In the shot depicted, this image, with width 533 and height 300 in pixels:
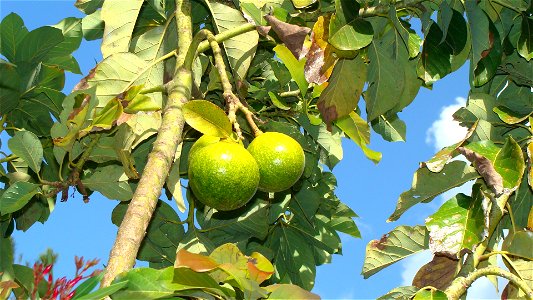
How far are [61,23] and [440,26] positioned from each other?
5.10ft

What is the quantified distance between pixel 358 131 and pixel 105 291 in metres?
1.40

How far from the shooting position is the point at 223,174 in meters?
1.76

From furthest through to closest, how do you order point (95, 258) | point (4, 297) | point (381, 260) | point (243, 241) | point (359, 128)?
point (243, 241) < point (359, 128) < point (381, 260) < point (4, 297) < point (95, 258)

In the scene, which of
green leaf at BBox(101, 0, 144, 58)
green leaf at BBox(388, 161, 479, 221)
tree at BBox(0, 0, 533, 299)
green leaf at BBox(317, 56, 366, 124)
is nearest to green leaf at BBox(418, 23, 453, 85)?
tree at BBox(0, 0, 533, 299)

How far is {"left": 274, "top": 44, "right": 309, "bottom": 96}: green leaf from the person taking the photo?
212 centimetres

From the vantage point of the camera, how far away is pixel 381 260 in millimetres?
2148

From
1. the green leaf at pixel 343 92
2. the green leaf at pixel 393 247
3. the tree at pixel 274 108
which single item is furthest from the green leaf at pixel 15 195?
the green leaf at pixel 393 247

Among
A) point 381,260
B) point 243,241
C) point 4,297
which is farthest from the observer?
point 243,241

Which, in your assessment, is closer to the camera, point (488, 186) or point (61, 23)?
point (488, 186)

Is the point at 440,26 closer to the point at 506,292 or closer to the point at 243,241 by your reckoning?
the point at 506,292

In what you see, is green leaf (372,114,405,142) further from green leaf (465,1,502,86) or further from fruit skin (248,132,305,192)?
fruit skin (248,132,305,192)

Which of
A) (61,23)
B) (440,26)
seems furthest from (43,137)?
(440,26)

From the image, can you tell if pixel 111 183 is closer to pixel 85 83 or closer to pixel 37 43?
pixel 85 83

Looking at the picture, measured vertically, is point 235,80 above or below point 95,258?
above
